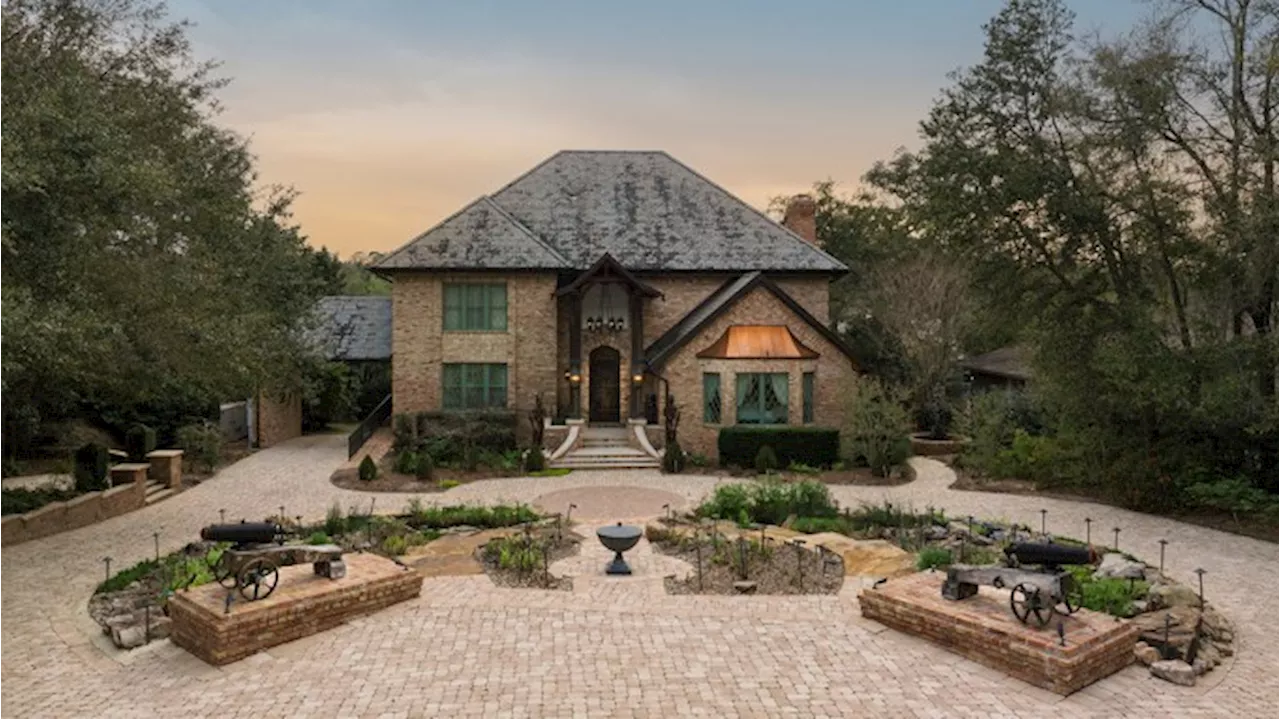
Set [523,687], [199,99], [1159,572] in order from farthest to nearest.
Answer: [199,99] → [1159,572] → [523,687]

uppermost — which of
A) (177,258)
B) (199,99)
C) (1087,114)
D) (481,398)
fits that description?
(199,99)

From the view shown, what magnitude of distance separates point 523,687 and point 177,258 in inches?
568

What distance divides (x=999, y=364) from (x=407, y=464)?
1156 inches

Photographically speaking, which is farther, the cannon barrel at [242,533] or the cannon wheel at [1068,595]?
the cannon barrel at [242,533]

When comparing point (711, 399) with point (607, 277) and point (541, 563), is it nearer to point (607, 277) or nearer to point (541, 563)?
point (607, 277)

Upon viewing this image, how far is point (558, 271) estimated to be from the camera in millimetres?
26234

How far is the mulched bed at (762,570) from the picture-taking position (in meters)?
11.4

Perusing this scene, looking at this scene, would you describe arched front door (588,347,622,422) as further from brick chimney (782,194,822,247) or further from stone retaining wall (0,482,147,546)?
stone retaining wall (0,482,147,546)

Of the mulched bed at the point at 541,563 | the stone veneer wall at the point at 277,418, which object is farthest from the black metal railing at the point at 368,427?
the mulched bed at the point at 541,563

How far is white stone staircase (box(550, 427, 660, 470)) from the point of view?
23.4 metres

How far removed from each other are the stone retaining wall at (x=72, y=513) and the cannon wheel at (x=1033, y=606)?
1730 cm

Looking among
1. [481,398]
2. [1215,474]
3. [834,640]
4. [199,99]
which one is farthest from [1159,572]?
[199,99]

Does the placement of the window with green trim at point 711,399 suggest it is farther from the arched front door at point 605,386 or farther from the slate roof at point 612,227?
the slate roof at point 612,227

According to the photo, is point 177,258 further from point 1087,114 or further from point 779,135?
point 1087,114
